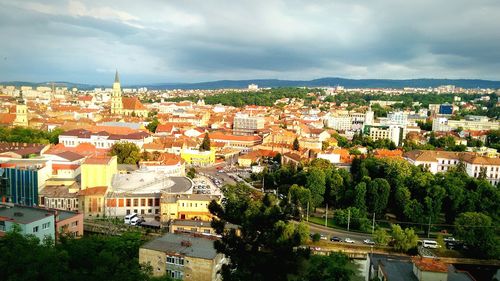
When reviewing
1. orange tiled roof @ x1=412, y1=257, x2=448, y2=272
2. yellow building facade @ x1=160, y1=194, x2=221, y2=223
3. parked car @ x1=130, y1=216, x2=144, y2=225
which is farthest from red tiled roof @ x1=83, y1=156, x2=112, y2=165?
orange tiled roof @ x1=412, y1=257, x2=448, y2=272

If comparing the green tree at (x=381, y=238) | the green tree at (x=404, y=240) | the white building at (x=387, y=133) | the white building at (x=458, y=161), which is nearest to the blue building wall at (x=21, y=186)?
the green tree at (x=381, y=238)

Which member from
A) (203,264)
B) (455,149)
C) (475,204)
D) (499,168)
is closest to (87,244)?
(203,264)

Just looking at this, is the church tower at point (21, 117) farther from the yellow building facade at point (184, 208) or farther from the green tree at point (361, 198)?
the green tree at point (361, 198)

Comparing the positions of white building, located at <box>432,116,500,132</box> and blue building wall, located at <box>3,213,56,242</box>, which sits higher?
white building, located at <box>432,116,500,132</box>

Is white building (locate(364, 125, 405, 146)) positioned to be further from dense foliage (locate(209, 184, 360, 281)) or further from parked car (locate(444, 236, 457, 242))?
dense foliage (locate(209, 184, 360, 281))

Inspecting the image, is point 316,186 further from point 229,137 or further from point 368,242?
point 229,137
